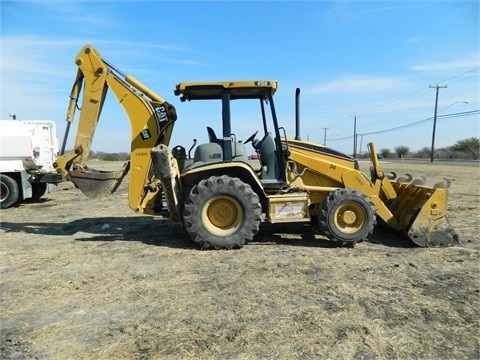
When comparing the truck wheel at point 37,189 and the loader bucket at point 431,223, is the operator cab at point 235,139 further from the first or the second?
the truck wheel at point 37,189

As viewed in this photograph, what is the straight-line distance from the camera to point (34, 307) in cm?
425

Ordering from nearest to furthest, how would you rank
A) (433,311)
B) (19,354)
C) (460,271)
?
(19,354)
(433,311)
(460,271)

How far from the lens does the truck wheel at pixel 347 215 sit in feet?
21.3

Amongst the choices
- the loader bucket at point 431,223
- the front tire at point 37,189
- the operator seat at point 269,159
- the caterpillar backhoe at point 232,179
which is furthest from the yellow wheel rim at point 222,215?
the front tire at point 37,189

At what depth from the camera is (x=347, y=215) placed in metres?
6.57

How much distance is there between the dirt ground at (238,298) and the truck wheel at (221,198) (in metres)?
0.20

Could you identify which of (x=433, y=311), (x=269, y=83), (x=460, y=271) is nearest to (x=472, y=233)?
(x=460, y=271)

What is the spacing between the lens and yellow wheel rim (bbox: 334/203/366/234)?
21.5 ft

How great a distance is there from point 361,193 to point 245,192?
A: 72.9 inches

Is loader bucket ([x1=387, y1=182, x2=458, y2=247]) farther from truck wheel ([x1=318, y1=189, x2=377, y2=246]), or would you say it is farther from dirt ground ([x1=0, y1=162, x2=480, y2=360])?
truck wheel ([x1=318, y1=189, x2=377, y2=246])

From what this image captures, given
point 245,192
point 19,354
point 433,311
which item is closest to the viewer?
point 19,354

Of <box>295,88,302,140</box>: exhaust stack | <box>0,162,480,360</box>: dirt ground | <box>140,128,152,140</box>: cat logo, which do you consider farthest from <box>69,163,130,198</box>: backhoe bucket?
<box>295,88,302,140</box>: exhaust stack

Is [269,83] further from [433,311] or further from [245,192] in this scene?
[433,311]

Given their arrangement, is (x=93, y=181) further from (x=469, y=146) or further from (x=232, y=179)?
(x=469, y=146)
